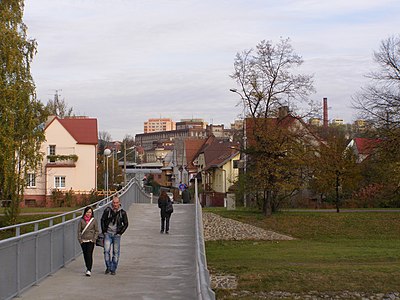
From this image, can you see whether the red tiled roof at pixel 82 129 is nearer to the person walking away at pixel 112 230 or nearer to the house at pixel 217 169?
the house at pixel 217 169

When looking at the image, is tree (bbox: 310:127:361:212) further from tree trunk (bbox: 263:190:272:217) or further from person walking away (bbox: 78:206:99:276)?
person walking away (bbox: 78:206:99:276)

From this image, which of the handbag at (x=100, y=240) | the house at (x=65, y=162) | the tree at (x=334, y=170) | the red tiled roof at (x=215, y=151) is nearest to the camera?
the handbag at (x=100, y=240)

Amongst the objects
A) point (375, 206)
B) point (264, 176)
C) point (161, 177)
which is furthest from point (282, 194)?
point (161, 177)

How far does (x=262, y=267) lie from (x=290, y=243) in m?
14.4

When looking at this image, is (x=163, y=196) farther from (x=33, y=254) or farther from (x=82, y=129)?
(x=82, y=129)

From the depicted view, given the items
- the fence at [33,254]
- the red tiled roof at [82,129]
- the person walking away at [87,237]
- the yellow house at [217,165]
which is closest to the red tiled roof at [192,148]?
the yellow house at [217,165]

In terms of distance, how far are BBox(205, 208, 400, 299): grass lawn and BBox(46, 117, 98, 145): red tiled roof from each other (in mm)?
29436

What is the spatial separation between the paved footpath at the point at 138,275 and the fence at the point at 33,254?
222mm

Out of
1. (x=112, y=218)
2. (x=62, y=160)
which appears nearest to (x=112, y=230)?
(x=112, y=218)

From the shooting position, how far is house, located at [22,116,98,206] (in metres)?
75.4

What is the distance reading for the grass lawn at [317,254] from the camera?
73.5 feet

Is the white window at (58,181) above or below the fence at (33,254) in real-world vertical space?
above

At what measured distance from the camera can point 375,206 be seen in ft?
213

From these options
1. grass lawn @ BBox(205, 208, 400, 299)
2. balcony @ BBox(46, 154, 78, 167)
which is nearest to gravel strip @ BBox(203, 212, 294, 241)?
grass lawn @ BBox(205, 208, 400, 299)
